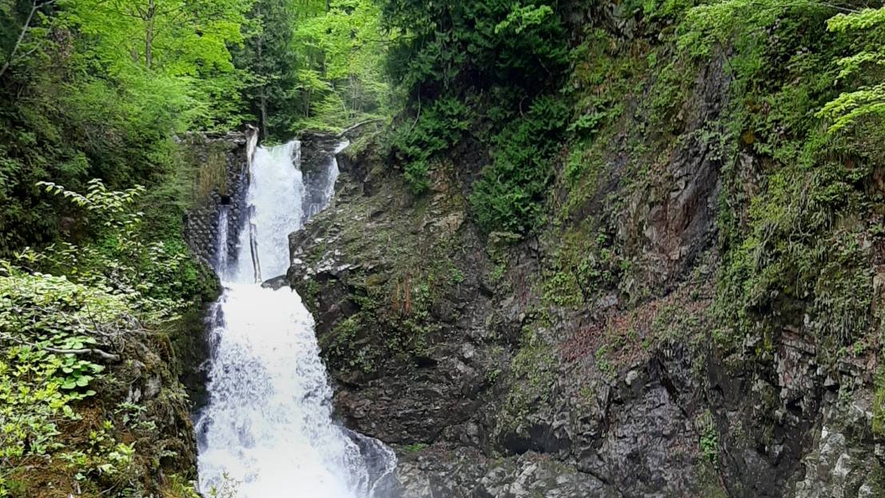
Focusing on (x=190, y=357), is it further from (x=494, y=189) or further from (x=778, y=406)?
(x=778, y=406)

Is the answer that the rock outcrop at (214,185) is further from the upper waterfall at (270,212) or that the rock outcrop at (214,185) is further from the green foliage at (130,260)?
the green foliage at (130,260)

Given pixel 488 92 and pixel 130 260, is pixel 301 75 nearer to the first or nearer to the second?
pixel 488 92

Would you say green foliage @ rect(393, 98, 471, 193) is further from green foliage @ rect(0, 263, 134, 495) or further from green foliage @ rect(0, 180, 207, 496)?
green foliage @ rect(0, 263, 134, 495)

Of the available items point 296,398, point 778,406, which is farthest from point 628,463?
point 296,398

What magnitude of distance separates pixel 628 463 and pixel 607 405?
80 centimetres

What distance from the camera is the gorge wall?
4.80m

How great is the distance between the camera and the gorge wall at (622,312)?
4797 mm

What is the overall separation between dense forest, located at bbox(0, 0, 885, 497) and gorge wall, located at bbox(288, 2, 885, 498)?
54 millimetres

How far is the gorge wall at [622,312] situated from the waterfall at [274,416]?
465mm

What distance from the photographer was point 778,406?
522 centimetres

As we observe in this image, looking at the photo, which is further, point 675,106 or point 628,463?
point 675,106

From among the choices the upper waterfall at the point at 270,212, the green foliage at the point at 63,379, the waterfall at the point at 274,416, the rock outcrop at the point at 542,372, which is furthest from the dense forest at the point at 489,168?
the upper waterfall at the point at 270,212

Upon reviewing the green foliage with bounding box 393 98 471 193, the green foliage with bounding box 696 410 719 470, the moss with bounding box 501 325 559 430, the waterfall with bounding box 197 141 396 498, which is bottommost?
the waterfall with bounding box 197 141 396 498

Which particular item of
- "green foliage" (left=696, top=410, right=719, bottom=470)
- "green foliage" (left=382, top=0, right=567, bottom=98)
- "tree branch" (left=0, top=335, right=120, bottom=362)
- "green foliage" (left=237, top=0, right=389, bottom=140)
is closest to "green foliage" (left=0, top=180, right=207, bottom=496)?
"tree branch" (left=0, top=335, right=120, bottom=362)
